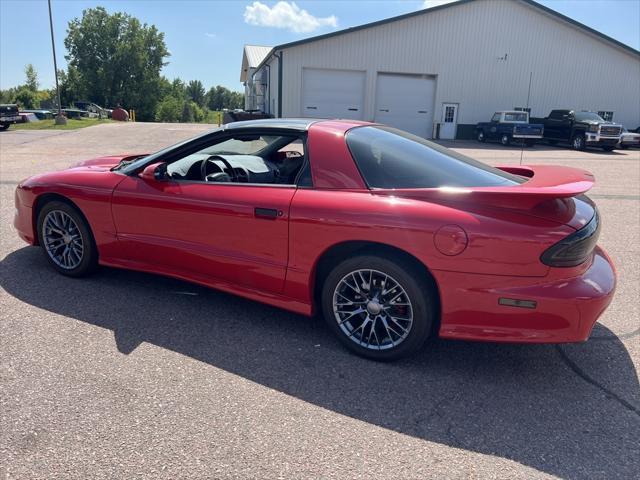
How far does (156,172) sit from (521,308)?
2.71 meters

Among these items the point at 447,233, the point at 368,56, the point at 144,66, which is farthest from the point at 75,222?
the point at 144,66

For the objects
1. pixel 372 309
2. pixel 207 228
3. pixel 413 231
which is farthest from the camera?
pixel 207 228

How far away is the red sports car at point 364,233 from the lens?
2.78 meters

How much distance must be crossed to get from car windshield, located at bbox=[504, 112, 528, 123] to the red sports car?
22642mm

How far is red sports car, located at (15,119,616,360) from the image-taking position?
109 inches

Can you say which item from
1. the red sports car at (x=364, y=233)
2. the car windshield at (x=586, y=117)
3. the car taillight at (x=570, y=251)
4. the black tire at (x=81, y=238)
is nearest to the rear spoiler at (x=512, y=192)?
the red sports car at (x=364, y=233)

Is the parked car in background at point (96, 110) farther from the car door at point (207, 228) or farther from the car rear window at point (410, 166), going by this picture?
the car rear window at point (410, 166)

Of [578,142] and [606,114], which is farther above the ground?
[606,114]

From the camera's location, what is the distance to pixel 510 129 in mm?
23844

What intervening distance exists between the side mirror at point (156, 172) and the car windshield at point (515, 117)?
2389cm

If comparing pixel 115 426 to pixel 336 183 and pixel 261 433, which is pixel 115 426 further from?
pixel 336 183

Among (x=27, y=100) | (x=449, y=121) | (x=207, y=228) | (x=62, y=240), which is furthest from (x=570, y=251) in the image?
(x=27, y=100)

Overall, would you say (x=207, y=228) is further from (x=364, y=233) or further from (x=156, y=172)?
(x=364, y=233)

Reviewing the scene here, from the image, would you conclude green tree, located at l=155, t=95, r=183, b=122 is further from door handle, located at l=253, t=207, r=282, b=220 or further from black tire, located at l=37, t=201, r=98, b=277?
door handle, located at l=253, t=207, r=282, b=220
